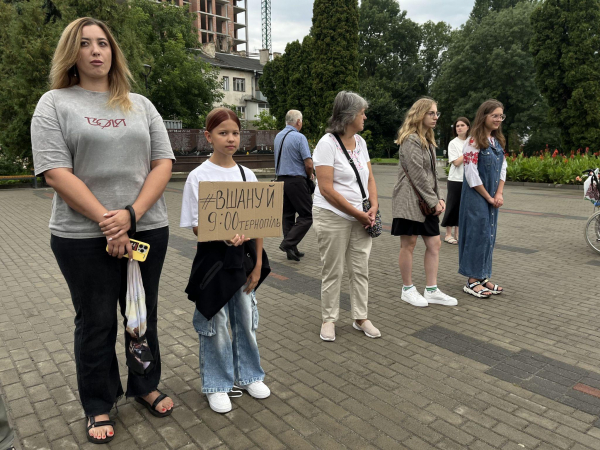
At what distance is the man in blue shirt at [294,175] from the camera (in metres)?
6.68

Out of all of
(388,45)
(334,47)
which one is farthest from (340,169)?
(388,45)

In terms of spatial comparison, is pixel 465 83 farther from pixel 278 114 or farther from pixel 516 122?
pixel 278 114

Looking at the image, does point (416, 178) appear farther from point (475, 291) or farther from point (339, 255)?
point (475, 291)

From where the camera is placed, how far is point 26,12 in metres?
17.2

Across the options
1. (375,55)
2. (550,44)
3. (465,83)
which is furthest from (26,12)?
(375,55)

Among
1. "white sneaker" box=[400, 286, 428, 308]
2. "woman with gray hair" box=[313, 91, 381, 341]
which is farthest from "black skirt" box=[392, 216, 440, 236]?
"woman with gray hair" box=[313, 91, 381, 341]

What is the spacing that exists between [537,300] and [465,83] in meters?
38.2

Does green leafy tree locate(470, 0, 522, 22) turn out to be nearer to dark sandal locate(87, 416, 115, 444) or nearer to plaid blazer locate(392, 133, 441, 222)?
plaid blazer locate(392, 133, 441, 222)

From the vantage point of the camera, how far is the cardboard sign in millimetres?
2707

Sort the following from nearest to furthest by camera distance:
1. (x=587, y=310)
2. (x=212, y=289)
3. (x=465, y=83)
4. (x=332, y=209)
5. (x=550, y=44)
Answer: (x=212, y=289) < (x=332, y=209) < (x=587, y=310) < (x=550, y=44) < (x=465, y=83)

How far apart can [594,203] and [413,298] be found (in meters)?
4.13

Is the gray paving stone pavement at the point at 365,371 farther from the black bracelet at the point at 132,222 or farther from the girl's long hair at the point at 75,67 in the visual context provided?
the girl's long hair at the point at 75,67

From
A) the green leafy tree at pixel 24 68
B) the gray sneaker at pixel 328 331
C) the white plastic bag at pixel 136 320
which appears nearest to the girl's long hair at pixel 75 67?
the white plastic bag at pixel 136 320

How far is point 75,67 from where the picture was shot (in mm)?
2490
